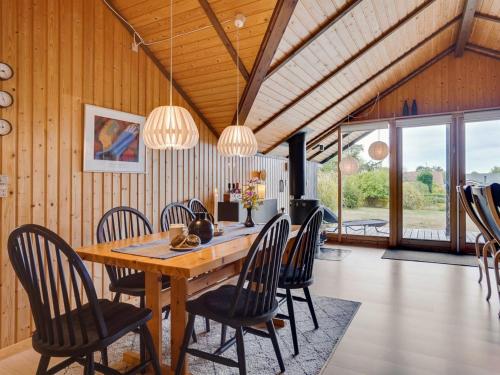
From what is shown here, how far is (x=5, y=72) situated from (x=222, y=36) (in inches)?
74.7

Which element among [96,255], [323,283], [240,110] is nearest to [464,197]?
[323,283]

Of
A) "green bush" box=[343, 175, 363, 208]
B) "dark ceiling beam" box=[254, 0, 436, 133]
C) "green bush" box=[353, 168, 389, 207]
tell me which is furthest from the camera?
"green bush" box=[343, 175, 363, 208]

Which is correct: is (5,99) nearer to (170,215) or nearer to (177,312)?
(170,215)

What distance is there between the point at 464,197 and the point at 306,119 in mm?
2668

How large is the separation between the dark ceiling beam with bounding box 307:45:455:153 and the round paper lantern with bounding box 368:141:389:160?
3.04 ft

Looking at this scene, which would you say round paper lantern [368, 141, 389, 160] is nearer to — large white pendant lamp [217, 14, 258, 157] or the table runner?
large white pendant lamp [217, 14, 258, 157]

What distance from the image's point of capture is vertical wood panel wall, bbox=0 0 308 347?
244 centimetres

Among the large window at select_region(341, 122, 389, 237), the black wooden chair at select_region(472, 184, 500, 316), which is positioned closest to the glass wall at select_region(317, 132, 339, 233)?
the large window at select_region(341, 122, 389, 237)

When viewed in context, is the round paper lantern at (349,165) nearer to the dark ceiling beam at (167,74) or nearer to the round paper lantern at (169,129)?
the dark ceiling beam at (167,74)

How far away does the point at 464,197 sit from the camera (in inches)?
140

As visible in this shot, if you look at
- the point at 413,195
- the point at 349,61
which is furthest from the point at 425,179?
the point at 349,61

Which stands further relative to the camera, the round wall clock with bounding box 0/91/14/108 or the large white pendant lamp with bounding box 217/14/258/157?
the large white pendant lamp with bounding box 217/14/258/157

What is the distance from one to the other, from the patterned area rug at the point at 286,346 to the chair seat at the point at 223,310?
551 mm

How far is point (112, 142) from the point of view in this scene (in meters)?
3.20
